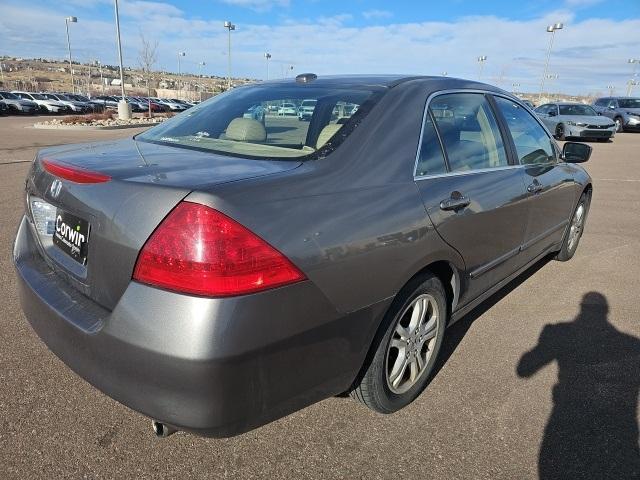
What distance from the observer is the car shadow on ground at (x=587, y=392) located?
2.12 metres

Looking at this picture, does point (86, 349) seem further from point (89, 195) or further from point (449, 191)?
point (449, 191)

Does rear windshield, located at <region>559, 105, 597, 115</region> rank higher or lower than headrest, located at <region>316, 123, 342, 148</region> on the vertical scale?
lower

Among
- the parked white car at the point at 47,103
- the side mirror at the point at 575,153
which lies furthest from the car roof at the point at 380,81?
the parked white car at the point at 47,103

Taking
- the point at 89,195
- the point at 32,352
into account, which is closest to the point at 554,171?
the point at 89,195

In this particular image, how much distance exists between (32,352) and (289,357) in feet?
6.44

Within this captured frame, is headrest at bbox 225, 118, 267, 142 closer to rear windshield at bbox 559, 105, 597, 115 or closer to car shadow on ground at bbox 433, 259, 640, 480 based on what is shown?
car shadow on ground at bbox 433, 259, 640, 480

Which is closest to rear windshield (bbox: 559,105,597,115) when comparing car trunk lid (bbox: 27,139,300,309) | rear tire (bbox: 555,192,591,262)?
rear tire (bbox: 555,192,591,262)

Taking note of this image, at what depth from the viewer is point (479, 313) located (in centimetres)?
361

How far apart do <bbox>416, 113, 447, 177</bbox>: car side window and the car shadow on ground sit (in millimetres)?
1214

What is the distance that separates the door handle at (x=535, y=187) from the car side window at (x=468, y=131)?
30cm

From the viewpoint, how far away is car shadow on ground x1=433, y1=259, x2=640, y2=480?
6.96ft

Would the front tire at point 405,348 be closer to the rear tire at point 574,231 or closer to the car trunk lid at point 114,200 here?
the car trunk lid at point 114,200

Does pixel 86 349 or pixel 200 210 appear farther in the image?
pixel 86 349

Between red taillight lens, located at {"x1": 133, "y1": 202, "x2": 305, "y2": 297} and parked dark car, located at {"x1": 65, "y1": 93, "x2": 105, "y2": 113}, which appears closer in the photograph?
red taillight lens, located at {"x1": 133, "y1": 202, "x2": 305, "y2": 297}
